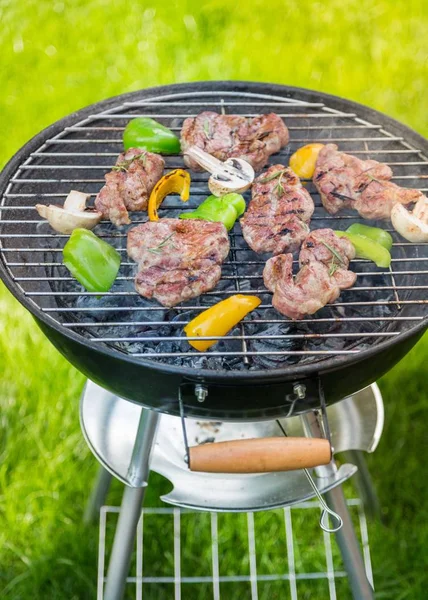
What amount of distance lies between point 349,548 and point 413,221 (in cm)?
122

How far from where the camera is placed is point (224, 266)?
2.75 meters

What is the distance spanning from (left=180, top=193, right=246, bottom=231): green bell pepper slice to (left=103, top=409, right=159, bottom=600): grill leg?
73 cm

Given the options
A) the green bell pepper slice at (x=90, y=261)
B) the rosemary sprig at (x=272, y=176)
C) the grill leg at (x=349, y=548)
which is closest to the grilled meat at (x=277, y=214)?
the rosemary sprig at (x=272, y=176)

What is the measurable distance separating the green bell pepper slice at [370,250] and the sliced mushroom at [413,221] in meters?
0.12

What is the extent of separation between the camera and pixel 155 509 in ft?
11.9

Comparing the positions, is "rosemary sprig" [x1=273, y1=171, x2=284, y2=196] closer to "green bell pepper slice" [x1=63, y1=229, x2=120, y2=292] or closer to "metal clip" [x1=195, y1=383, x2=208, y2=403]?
"green bell pepper slice" [x1=63, y1=229, x2=120, y2=292]

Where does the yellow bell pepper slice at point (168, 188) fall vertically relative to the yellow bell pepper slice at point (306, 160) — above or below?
below

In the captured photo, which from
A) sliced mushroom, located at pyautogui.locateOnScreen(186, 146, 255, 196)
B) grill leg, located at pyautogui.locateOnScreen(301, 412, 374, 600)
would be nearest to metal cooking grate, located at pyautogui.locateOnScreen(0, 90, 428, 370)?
sliced mushroom, located at pyautogui.locateOnScreen(186, 146, 255, 196)

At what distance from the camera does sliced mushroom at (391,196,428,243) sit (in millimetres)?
2602

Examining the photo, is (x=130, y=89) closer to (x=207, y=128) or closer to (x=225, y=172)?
(x=207, y=128)

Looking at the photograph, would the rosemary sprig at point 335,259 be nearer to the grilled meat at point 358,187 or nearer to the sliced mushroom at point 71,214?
the grilled meat at point 358,187

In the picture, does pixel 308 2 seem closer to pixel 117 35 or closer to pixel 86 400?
pixel 117 35

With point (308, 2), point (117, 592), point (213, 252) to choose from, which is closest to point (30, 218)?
point (213, 252)

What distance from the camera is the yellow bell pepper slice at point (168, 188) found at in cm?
271
